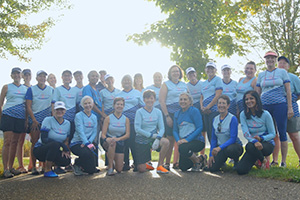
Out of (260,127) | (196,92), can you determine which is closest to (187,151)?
(260,127)

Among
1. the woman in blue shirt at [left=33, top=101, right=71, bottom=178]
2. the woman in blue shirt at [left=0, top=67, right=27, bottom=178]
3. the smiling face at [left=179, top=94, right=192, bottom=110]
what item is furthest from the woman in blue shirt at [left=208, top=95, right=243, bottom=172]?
the woman in blue shirt at [left=0, top=67, right=27, bottom=178]

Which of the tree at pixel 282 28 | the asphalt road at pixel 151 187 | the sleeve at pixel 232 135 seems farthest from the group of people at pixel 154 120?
the tree at pixel 282 28

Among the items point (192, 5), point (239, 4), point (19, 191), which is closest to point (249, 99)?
point (19, 191)

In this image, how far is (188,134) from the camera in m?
6.51

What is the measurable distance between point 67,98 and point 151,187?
9.69ft

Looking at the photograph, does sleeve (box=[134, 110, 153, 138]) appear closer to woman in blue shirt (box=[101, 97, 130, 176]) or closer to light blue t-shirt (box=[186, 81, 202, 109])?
woman in blue shirt (box=[101, 97, 130, 176])

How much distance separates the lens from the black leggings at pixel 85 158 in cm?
624

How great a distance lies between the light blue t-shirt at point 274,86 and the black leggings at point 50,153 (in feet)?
13.2

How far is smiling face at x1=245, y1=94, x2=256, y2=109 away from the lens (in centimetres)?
598

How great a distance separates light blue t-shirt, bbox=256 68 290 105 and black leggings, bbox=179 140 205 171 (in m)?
1.55

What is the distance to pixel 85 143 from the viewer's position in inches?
246

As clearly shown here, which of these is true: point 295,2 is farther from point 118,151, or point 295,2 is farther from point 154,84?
point 118,151

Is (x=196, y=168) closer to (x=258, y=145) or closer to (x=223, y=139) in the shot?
Answer: (x=223, y=139)

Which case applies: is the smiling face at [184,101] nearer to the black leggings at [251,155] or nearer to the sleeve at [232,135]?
the sleeve at [232,135]
